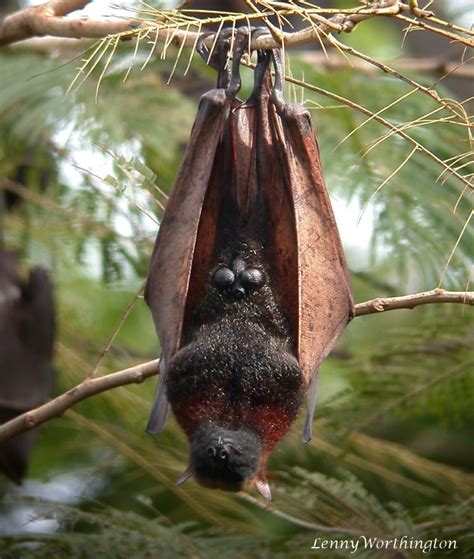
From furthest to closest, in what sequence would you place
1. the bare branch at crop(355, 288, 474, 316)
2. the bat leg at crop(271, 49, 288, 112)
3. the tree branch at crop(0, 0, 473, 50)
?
the bat leg at crop(271, 49, 288, 112), the bare branch at crop(355, 288, 474, 316), the tree branch at crop(0, 0, 473, 50)

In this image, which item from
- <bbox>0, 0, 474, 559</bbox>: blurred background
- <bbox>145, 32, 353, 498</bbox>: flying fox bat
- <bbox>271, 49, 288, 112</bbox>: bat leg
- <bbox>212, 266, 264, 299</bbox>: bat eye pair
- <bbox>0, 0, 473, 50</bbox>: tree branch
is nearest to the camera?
<bbox>0, 0, 473, 50</bbox>: tree branch

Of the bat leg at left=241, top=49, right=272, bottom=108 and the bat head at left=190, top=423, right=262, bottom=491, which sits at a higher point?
the bat leg at left=241, top=49, right=272, bottom=108

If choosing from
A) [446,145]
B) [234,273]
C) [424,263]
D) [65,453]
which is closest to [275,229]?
[234,273]

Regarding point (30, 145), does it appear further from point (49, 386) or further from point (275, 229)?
point (275, 229)

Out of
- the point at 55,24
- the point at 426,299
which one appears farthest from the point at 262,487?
the point at 55,24

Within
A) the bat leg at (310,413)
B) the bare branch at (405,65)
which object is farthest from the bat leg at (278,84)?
the bare branch at (405,65)

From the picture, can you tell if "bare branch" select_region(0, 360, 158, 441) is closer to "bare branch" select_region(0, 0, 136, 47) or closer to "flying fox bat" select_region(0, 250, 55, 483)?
"bare branch" select_region(0, 0, 136, 47)

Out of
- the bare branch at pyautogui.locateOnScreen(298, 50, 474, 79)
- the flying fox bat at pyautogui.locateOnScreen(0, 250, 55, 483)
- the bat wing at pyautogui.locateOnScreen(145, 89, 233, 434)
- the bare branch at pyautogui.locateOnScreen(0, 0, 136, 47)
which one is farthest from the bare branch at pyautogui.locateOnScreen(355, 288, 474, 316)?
the bare branch at pyautogui.locateOnScreen(298, 50, 474, 79)

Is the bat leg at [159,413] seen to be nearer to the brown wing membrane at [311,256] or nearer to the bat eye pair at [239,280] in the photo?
the bat eye pair at [239,280]

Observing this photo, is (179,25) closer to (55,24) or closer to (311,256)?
(55,24)
